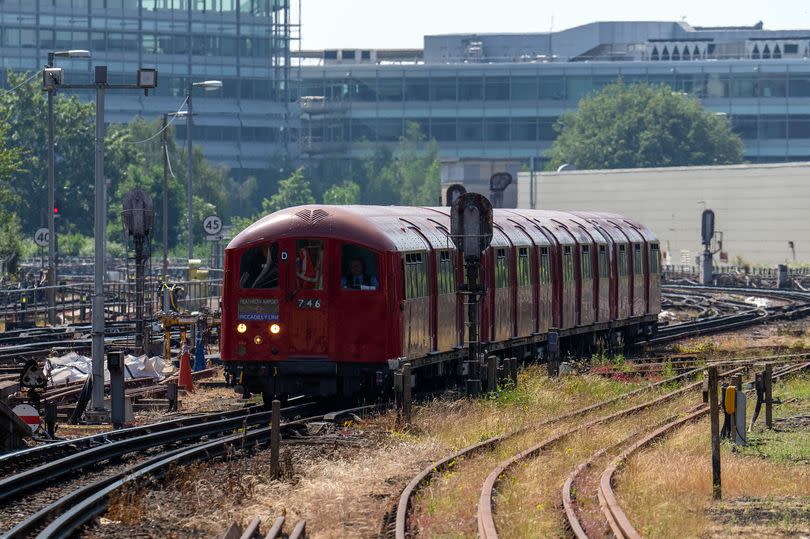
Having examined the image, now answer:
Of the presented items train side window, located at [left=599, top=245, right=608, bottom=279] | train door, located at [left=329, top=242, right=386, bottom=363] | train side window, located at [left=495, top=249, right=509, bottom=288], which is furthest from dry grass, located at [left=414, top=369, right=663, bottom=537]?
train side window, located at [left=599, top=245, right=608, bottom=279]

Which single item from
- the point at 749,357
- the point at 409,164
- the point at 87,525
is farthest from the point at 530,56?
the point at 87,525

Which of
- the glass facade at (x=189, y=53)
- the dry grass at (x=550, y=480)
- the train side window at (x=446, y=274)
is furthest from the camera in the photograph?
the glass facade at (x=189, y=53)

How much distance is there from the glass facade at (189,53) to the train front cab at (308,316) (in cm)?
10858

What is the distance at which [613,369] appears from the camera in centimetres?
3059

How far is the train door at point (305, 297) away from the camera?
2288 centimetres

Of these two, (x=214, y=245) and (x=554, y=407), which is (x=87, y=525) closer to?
(x=554, y=407)

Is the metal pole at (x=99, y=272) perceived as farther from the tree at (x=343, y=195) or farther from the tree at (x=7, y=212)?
the tree at (x=343, y=195)

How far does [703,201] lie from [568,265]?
181 feet

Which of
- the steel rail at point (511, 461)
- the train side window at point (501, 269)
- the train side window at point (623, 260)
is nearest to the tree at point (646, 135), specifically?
the train side window at point (623, 260)

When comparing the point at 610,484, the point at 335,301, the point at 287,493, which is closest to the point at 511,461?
the point at 610,484

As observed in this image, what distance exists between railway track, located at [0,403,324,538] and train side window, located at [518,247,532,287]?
24.6 ft

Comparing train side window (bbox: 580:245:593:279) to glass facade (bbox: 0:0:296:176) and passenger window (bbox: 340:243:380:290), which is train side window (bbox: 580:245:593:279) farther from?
glass facade (bbox: 0:0:296:176)

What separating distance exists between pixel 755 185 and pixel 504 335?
5740 centimetres

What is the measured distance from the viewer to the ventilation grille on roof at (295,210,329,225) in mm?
23094
